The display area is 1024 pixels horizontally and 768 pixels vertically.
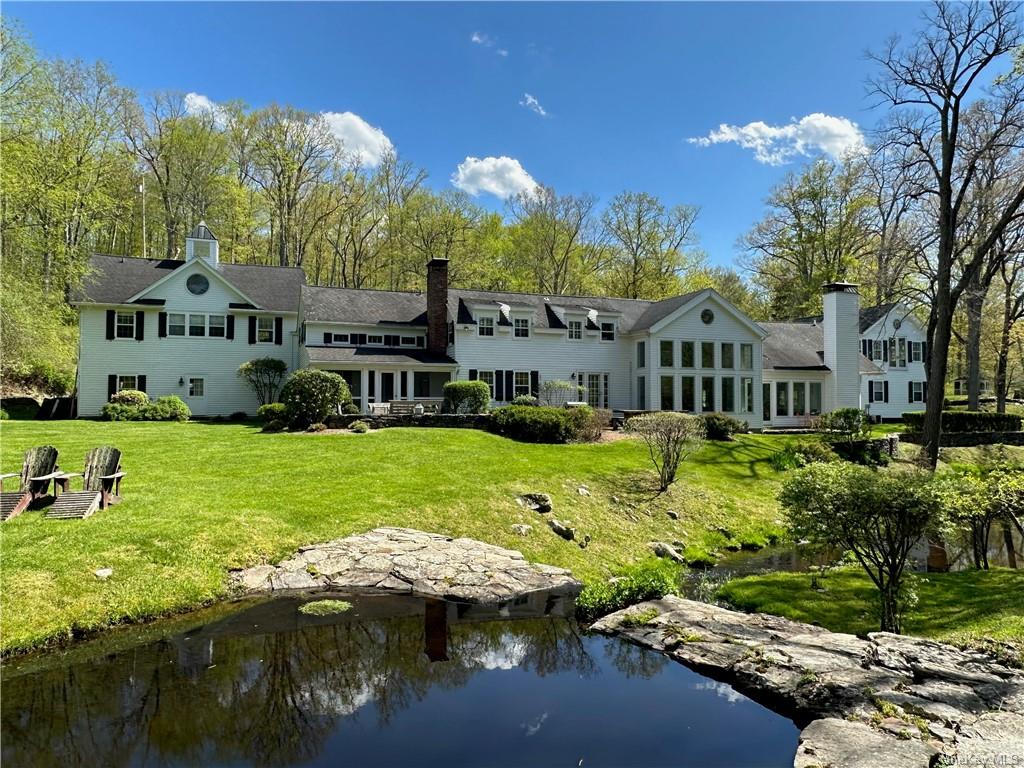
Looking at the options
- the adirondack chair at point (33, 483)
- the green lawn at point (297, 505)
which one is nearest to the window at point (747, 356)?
the green lawn at point (297, 505)

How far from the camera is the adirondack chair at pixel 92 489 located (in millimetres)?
10023

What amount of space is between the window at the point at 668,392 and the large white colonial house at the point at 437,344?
2.2 inches

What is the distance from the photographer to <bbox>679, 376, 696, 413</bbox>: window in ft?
93.2

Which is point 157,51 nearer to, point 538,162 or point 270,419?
point 270,419

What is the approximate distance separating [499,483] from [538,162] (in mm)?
35171

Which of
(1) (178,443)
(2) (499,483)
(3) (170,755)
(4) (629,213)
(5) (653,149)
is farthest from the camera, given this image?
(4) (629,213)

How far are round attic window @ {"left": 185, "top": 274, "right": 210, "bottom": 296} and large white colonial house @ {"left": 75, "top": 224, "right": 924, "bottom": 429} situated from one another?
0.05 meters

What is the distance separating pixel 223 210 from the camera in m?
39.2

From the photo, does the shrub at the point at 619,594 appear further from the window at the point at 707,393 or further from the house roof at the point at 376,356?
the window at the point at 707,393

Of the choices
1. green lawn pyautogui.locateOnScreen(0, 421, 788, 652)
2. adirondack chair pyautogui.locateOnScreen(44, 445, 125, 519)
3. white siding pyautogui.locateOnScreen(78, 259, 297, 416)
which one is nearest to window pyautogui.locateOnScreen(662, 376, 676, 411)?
green lawn pyautogui.locateOnScreen(0, 421, 788, 652)

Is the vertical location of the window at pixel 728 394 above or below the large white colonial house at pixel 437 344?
below

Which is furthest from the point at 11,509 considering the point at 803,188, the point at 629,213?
the point at 803,188

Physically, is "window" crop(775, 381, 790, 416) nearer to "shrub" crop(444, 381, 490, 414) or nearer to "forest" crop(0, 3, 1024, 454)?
"forest" crop(0, 3, 1024, 454)

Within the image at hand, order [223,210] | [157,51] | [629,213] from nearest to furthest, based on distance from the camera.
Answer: [157,51], [223,210], [629,213]
